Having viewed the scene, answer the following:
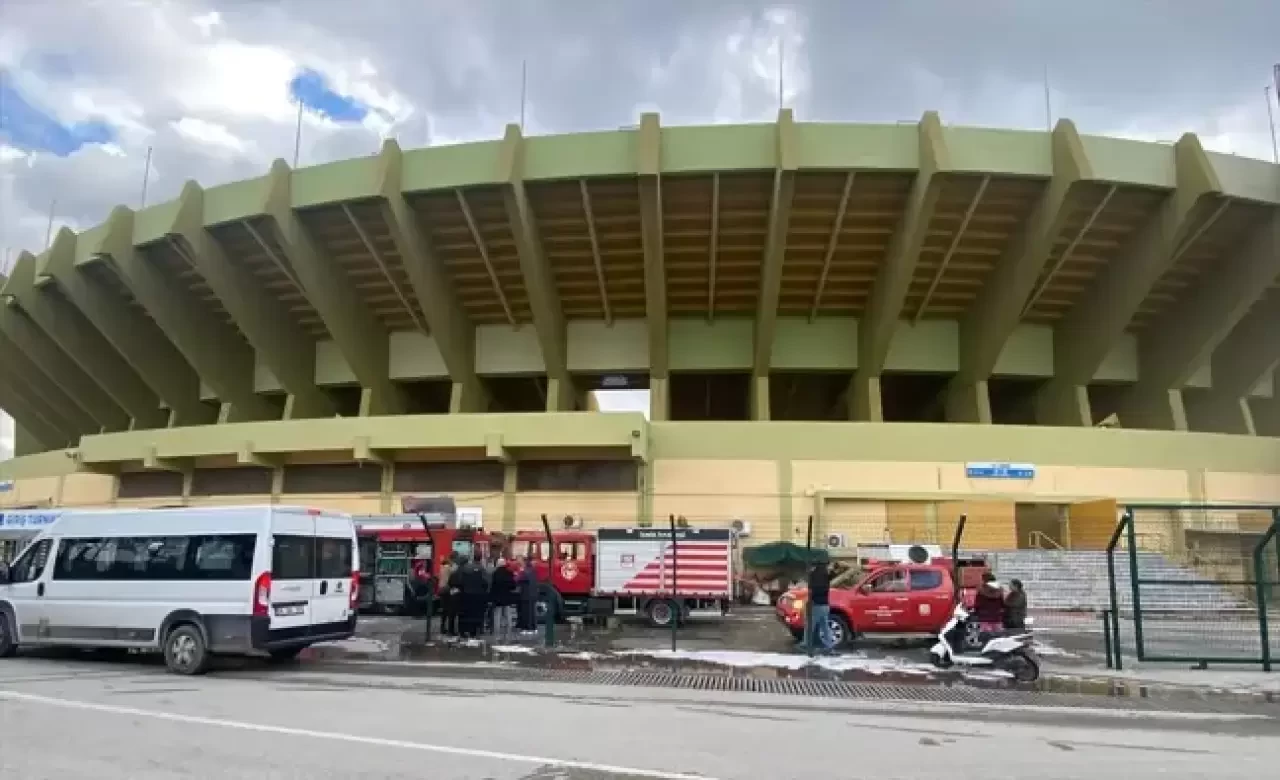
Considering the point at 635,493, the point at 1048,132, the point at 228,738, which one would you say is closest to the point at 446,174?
the point at 635,493

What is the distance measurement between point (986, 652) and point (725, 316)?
2074cm

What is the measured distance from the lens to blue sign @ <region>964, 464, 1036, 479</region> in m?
25.9

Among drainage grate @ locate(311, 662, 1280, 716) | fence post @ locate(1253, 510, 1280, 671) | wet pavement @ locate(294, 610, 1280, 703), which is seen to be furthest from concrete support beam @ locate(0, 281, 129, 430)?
fence post @ locate(1253, 510, 1280, 671)

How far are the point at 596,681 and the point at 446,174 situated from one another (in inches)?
710

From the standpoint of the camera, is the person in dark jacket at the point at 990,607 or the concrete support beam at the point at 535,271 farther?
the concrete support beam at the point at 535,271

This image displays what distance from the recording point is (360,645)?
1437 cm

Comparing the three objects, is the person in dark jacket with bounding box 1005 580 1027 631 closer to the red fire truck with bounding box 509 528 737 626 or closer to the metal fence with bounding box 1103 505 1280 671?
the metal fence with bounding box 1103 505 1280 671

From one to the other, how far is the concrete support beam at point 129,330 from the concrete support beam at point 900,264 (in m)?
25.3

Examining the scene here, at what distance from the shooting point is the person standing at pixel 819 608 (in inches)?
521

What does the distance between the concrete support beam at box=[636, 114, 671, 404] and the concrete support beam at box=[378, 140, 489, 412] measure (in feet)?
22.0

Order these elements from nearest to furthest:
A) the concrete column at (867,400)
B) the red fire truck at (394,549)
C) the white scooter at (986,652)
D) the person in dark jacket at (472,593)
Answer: the white scooter at (986,652)
the person in dark jacket at (472,593)
the red fire truck at (394,549)
the concrete column at (867,400)

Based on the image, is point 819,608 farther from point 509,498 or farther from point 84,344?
point 84,344

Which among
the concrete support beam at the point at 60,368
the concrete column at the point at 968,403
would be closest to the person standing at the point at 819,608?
the concrete column at the point at 968,403

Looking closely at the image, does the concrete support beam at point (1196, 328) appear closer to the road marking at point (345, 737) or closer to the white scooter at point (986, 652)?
the white scooter at point (986, 652)
